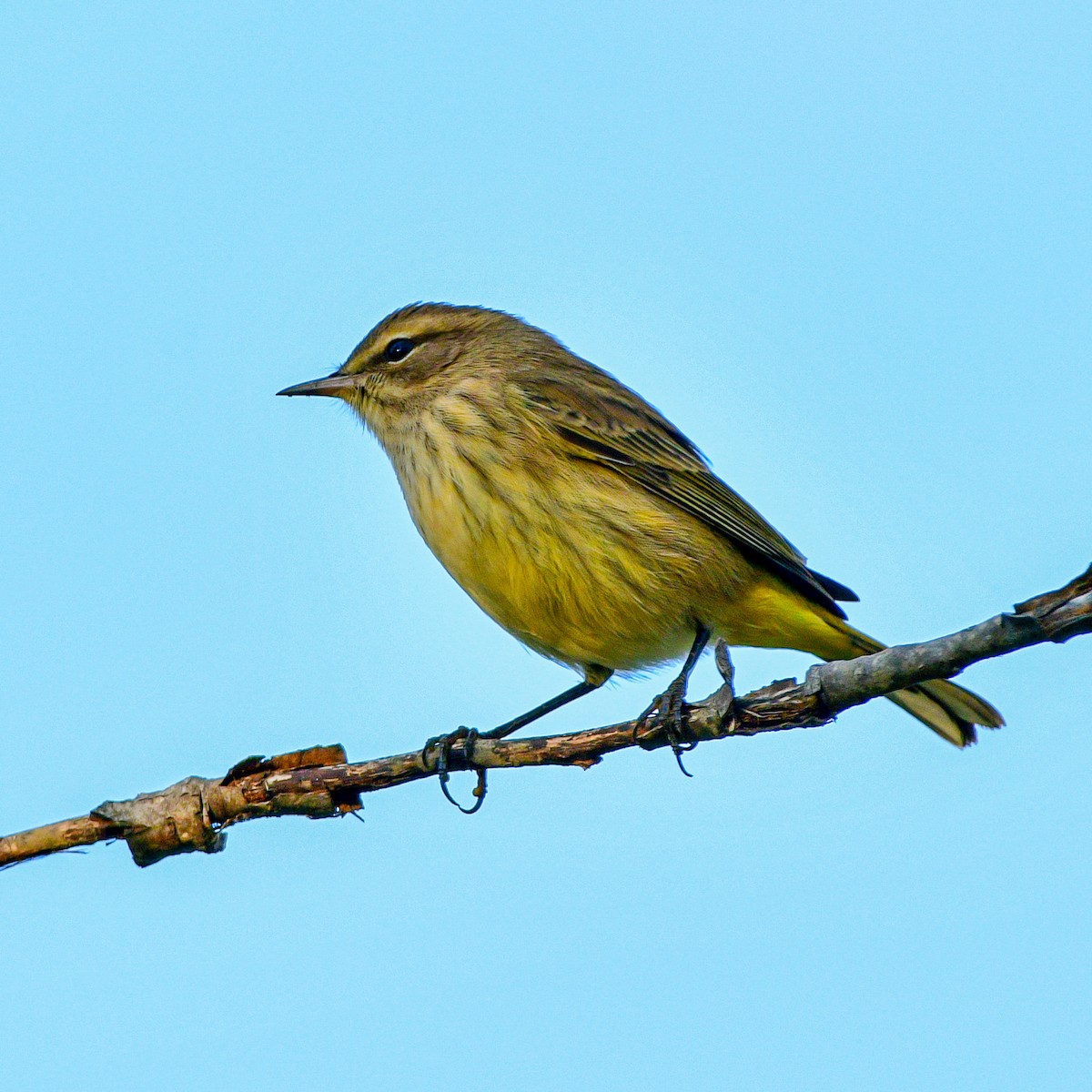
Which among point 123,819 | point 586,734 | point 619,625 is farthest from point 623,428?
point 123,819

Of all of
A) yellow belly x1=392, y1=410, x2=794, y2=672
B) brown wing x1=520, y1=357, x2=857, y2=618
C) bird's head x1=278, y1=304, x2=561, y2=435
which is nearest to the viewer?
yellow belly x1=392, y1=410, x2=794, y2=672

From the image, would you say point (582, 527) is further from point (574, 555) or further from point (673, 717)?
point (673, 717)

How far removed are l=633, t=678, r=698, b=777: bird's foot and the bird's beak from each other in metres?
3.09

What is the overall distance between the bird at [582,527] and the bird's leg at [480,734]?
0.01m

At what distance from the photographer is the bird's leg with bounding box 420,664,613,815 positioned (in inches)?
238

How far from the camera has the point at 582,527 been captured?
22.7ft

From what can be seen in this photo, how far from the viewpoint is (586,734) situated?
539cm

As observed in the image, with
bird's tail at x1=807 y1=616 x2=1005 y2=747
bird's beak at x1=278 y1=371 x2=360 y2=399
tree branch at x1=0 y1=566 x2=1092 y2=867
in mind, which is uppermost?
bird's beak at x1=278 y1=371 x2=360 y2=399

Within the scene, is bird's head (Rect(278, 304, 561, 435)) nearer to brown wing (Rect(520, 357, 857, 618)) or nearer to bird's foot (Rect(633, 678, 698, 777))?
brown wing (Rect(520, 357, 857, 618))

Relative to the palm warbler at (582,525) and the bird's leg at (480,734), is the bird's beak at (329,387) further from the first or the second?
the bird's leg at (480,734)

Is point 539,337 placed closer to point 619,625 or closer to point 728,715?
point 619,625

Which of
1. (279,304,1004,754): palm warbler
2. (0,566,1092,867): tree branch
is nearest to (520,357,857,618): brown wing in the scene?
(279,304,1004,754): palm warbler

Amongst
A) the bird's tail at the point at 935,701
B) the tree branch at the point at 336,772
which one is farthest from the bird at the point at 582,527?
the tree branch at the point at 336,772

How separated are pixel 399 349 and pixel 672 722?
12.1 ft
